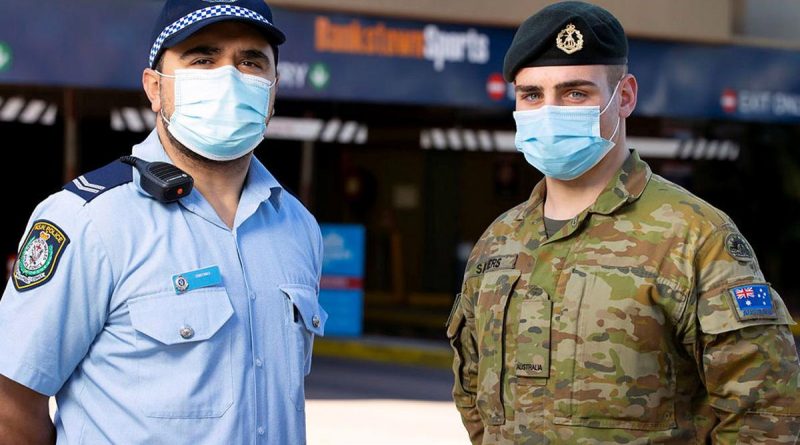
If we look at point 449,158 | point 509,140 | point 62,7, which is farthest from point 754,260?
point 449,158

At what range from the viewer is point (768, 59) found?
1698cm

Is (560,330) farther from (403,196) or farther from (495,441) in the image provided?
(403,196)

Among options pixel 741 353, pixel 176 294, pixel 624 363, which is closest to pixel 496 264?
pixel 624 363

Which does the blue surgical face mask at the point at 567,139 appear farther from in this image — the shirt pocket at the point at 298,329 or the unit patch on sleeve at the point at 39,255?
the unit patch on sleeve at the point at 39,255

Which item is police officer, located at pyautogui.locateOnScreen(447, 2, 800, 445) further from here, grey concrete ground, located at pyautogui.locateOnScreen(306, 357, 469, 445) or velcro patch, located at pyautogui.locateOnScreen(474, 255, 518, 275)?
grey concrete ground, located at pyautogui.locateOnScreen(306, 357, 469, 445)

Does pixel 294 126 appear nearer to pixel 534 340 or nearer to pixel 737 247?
pixel 534 340

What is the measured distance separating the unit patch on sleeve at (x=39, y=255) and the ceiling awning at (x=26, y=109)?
46.7ft

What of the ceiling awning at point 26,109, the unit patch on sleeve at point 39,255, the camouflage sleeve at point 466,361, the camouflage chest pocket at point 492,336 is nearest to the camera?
the unit patch on sleeve at point 39,255

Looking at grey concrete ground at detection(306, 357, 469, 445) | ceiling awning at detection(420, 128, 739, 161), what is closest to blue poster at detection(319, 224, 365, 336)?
grey concrete ground at detection(306, 357, 469, 445)

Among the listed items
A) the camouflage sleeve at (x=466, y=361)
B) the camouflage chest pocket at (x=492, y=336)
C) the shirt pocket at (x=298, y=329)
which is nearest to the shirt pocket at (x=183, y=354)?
the shirt pocket at (x=298, y=329)

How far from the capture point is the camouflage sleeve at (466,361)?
3924 mm

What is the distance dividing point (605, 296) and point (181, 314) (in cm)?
105

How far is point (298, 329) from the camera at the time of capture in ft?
11.0

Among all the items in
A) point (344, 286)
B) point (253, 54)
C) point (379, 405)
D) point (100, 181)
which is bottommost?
point (344, 286)
